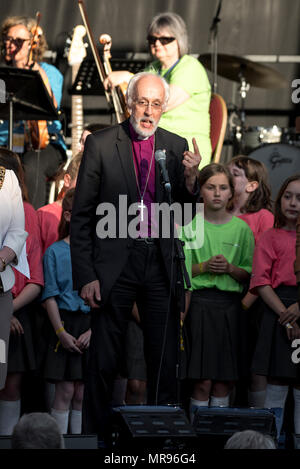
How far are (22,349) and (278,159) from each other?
10.5 ft

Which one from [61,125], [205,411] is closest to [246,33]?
[61,125]

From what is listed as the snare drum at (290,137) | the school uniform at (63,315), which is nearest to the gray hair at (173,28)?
the snare drum at (290,137)

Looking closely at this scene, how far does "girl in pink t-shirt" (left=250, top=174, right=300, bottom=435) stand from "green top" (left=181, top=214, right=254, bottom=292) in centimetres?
14

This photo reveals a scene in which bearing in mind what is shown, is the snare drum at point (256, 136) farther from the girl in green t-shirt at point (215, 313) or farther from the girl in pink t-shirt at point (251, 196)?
the girl in green t-shirt at point (215, 313)

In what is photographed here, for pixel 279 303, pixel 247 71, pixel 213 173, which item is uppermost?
pixel 247 71

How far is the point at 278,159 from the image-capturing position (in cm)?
725

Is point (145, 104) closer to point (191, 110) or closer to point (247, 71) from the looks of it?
point (191, 110)

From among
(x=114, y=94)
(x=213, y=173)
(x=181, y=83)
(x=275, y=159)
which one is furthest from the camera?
(x=275, y=159)

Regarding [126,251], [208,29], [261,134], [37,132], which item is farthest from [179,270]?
[208,29]

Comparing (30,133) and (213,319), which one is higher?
(30,133)

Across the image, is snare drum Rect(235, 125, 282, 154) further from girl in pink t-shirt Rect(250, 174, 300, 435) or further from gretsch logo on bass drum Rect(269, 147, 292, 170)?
girl in pink t-shirt Rect(250, 174, 300, 435)

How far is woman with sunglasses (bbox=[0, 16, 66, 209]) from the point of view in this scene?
6.64 m

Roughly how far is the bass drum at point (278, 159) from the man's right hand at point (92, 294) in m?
3.42

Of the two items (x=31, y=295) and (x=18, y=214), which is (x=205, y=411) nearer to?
(x=18, y=214)
